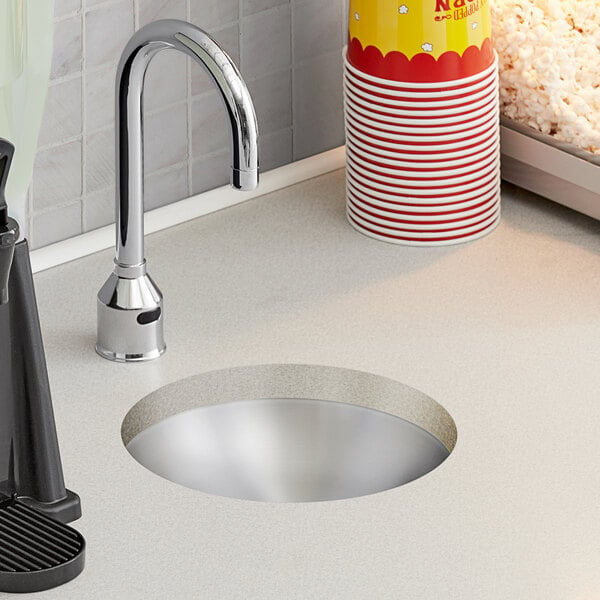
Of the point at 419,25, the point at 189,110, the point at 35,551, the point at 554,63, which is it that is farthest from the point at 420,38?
the point at 35,551

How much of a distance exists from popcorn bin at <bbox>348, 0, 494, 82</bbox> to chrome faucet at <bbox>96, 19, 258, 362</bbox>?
1.09ft

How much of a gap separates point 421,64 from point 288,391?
1.22 ft

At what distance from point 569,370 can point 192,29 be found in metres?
0.45

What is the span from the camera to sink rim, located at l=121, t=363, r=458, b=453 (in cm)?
131

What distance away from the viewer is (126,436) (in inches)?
50.6

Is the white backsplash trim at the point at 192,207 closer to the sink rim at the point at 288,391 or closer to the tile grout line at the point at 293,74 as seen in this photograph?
the tile grout line at the point at 293,74

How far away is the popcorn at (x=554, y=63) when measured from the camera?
1.57m

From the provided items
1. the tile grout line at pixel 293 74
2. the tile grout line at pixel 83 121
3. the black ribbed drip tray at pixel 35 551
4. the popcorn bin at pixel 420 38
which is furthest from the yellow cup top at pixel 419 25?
the black ribbed drip tray at pixel 35 551

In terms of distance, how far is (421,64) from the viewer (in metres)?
1.51

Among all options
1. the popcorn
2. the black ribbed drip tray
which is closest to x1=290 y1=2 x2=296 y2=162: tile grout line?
the popcorn

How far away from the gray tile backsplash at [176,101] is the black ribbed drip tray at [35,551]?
49cm

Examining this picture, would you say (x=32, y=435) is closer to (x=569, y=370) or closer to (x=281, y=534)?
(x=281, y=534)

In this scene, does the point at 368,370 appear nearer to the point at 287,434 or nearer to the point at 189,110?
the point at 287,434

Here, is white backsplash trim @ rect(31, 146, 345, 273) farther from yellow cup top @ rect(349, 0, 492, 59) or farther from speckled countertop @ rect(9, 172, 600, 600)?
yellow cup top @ rect(349, 0, 492, 59)
